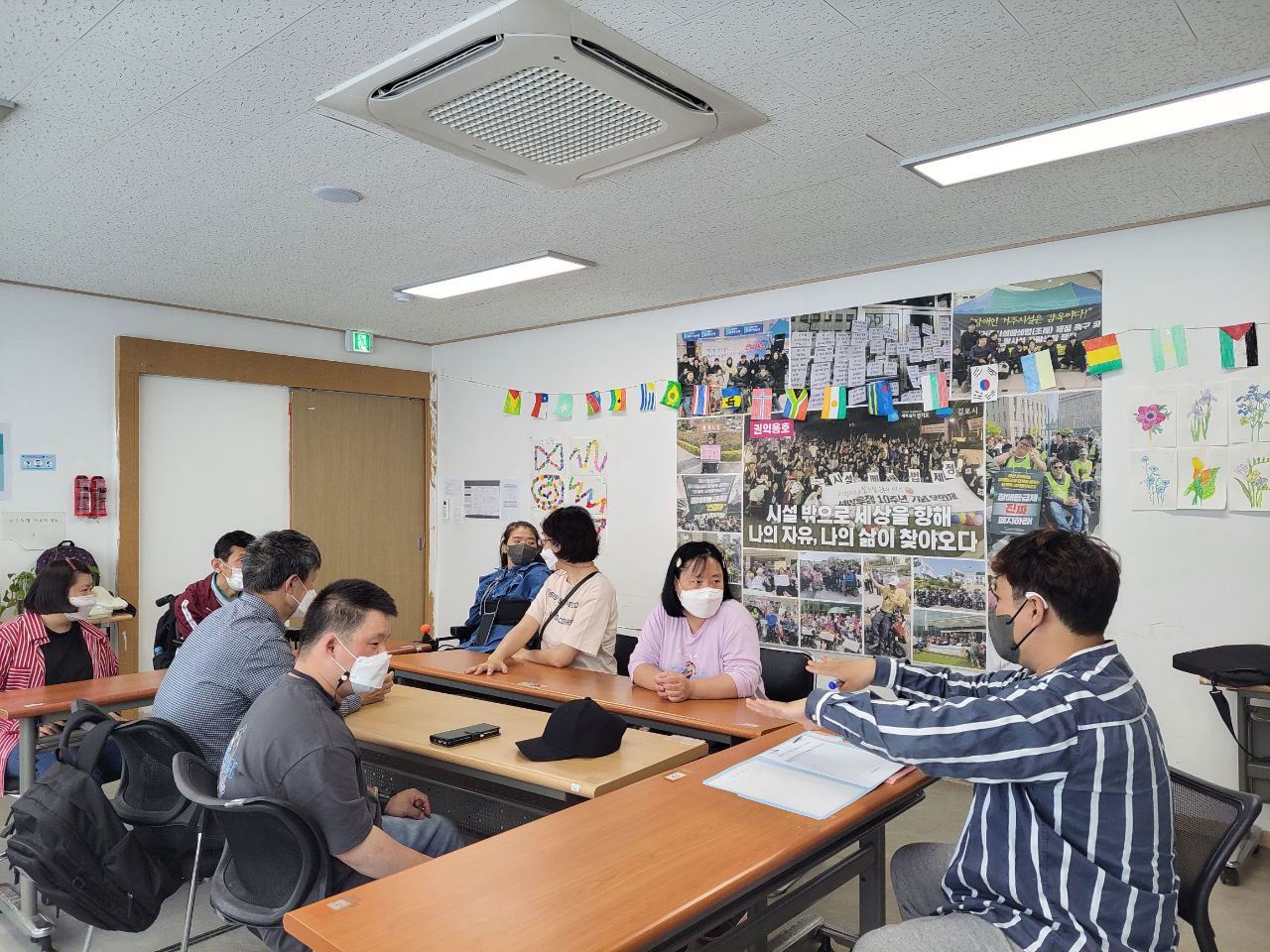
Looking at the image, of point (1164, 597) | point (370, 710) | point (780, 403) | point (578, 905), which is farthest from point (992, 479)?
point (578, 905)

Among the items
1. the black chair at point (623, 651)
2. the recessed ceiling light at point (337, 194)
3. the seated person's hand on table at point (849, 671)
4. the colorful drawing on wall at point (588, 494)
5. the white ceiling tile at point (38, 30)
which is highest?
the white ceiling tile at point (38, 30)

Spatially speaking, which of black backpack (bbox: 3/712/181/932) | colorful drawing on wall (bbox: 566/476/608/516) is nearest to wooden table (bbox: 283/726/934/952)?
black backpack (bbox: 3/712/181/932)

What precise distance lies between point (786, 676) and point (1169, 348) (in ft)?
7.20

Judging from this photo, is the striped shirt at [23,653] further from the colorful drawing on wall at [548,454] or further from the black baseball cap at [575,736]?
the colorful drawing on wall at [548,454]

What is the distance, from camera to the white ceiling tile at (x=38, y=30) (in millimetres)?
2092

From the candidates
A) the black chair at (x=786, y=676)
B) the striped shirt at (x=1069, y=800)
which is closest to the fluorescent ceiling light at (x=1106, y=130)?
the striped shirt at (x=1069, y=800)

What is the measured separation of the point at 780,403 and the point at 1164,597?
2.13 metres

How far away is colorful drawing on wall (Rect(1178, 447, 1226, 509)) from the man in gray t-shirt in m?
3.41

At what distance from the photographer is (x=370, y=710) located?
3027 millimetres

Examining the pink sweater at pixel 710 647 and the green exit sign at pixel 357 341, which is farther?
the green exit sign at pixel 357 341

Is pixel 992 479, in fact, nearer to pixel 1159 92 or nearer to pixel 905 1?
pixel 1159 92

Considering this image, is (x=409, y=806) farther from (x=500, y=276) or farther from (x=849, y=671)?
(x=500, y=276)

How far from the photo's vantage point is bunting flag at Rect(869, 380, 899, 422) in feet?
15.1

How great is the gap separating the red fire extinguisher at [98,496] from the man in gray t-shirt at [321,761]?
3.84 meters
